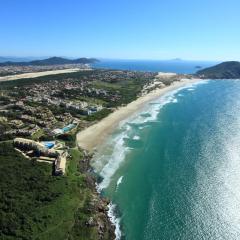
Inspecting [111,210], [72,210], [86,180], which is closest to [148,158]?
[86,180]

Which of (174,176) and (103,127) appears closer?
(174,176)

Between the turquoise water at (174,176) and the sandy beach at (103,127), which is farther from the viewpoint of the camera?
the sandy beach at (103,127)

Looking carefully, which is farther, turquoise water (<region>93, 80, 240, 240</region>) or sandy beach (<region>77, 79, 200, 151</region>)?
sandy beach (<region>77, 79, 200, 151</region>)

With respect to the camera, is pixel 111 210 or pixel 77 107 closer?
pixel 111 210

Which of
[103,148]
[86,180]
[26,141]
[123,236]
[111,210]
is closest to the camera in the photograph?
[123,236]

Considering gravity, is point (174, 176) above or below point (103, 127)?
above

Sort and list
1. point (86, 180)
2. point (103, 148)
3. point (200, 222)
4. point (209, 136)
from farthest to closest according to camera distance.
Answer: point (209, 136) < point (103, 148) < point (86, 180) < point (200, 222)

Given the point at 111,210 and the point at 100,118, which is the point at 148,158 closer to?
the point at 111,210
